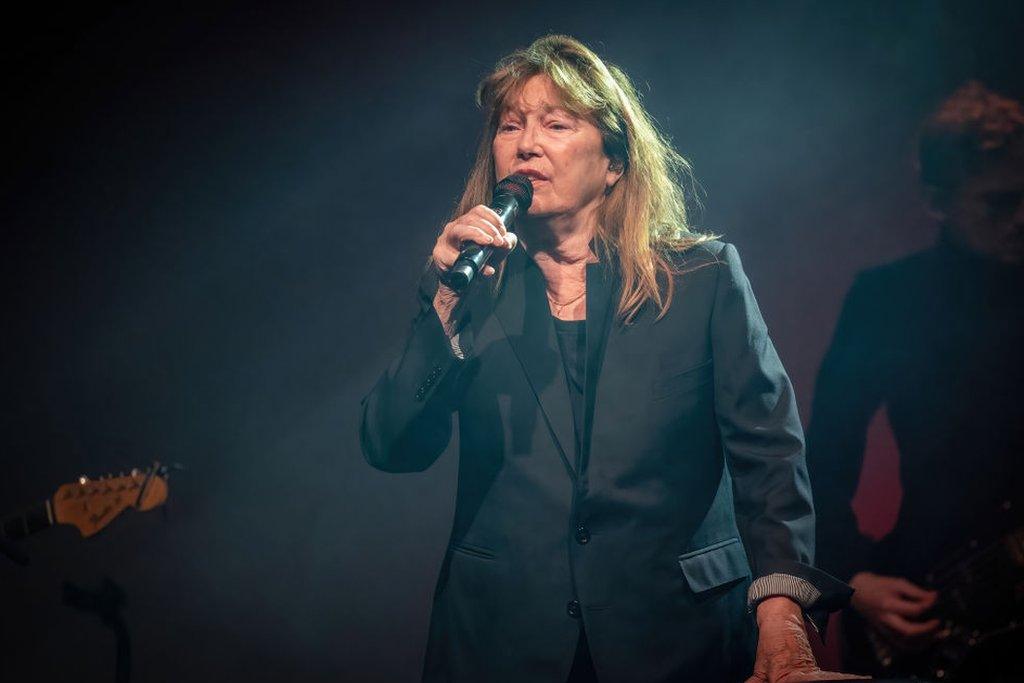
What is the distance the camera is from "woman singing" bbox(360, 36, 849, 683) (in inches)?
51.1

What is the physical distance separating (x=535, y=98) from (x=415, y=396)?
0.71 meters

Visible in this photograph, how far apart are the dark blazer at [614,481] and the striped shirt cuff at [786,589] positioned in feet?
0.09

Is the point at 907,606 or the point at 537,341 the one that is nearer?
the point at 537,341

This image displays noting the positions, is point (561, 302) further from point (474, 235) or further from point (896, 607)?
point (896, 607)

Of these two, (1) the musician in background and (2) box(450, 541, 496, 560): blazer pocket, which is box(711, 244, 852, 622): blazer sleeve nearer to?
(2) box(450, 541, 496, 560): blazer pocket

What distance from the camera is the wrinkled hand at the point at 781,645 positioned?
3.56ft

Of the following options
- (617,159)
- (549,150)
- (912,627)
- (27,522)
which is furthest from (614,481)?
(27,522)

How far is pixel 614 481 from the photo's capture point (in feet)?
4.44

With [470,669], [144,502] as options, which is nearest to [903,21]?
[470,669]

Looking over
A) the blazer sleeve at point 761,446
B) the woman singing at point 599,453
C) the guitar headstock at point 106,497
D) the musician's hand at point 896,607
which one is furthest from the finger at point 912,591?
the guitar headstock at point 106,497

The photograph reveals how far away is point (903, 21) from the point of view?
88.0 inches

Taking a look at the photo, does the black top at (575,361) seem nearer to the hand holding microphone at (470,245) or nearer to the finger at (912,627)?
the hand holding microphone at (470,245)

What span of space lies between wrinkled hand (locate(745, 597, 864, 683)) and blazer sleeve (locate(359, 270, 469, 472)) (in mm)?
668

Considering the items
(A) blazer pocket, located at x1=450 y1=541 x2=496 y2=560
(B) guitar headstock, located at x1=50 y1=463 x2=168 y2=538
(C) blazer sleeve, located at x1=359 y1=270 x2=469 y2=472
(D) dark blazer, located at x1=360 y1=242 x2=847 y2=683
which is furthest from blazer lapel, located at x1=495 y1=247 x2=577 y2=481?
(B) guitar headstock, located at x1=50 y1=463 x2=168 y2=538
